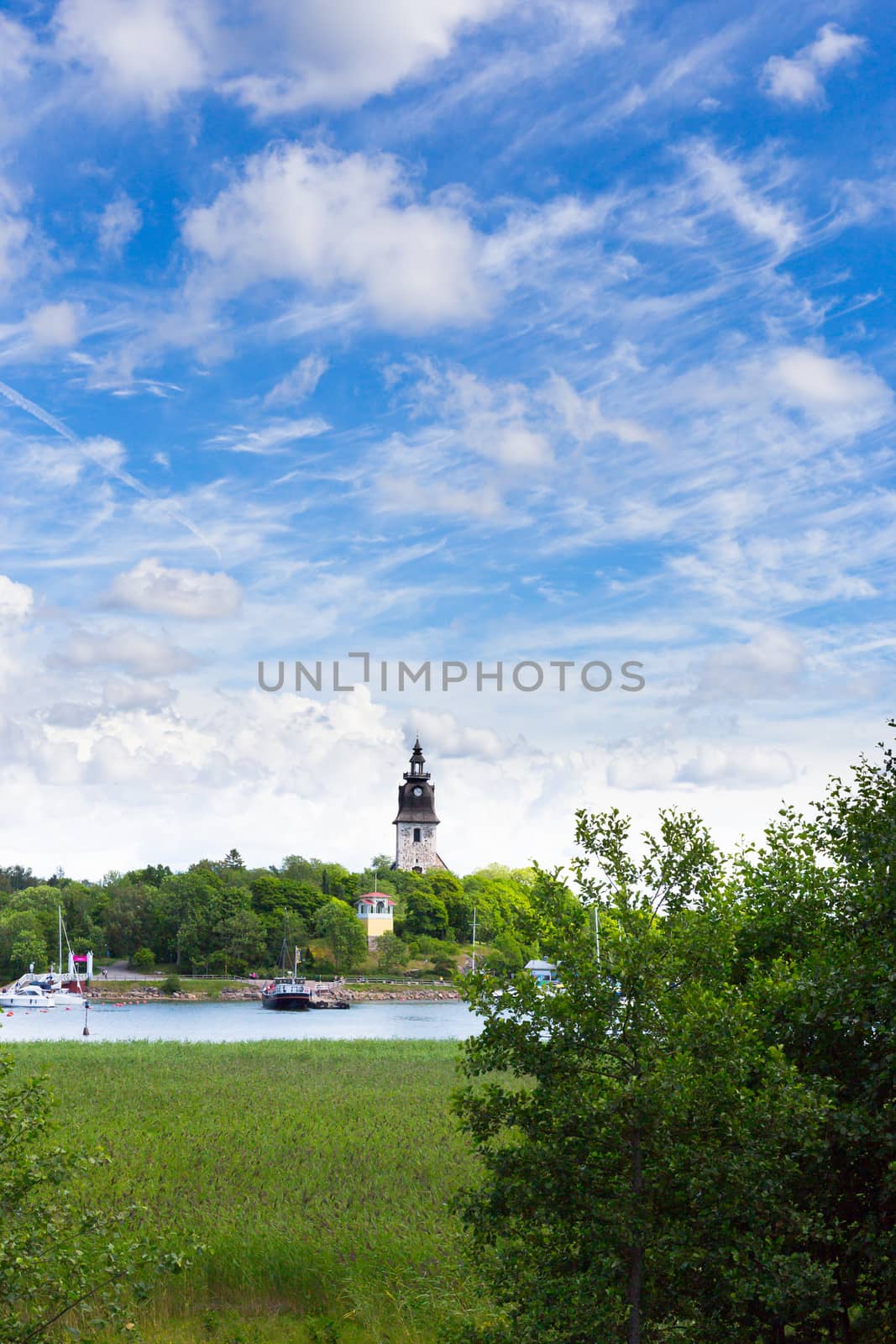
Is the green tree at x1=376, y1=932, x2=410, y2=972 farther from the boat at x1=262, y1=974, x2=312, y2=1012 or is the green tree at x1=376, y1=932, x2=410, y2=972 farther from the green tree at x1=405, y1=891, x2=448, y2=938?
the boat at x1=262, y1=974, x2=312, y2=1012

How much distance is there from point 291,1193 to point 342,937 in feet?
403

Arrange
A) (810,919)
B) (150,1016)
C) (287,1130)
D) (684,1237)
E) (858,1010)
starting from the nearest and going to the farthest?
(684,1237) < (858,1010) < (810,919) < (287,1130) < (150,1016)

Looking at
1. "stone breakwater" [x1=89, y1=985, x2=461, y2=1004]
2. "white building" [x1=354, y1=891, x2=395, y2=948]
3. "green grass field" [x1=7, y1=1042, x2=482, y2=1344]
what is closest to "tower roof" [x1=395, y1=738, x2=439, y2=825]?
"white building" [x1=354, y1=891, x2=395, y2=948]

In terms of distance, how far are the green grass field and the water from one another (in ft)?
113

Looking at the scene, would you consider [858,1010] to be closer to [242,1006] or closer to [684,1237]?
[684,1237]

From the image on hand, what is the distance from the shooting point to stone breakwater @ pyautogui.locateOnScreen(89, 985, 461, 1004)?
389ft

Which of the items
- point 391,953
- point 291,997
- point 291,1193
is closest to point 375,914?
point 391,953

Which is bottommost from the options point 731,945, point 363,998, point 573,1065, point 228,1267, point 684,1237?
point 363,998

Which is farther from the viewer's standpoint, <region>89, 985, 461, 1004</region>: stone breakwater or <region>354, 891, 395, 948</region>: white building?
<region>354, 891, 395, 948</region>: white building

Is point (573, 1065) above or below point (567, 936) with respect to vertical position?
below

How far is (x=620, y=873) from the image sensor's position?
10555mm

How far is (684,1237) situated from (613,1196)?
58cm

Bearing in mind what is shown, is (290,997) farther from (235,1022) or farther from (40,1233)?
(40,1233)

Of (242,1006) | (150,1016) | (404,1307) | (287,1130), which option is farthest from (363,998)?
(404,1307)
